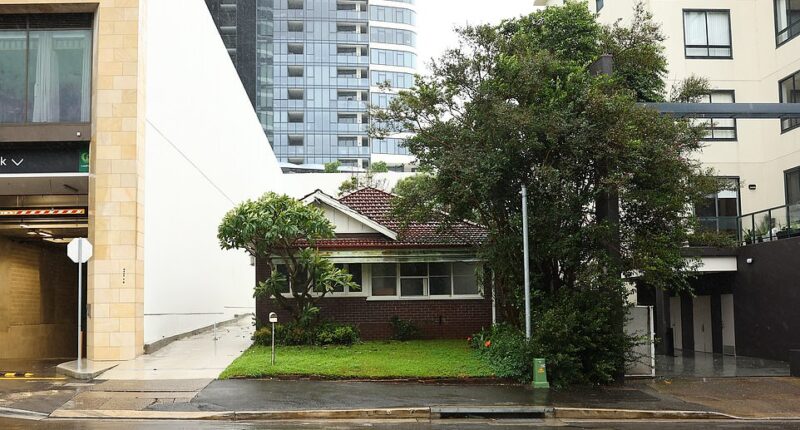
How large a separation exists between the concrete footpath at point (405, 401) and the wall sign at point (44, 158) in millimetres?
6625

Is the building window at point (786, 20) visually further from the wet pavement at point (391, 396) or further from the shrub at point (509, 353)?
the wet pavement at point (391, 396)

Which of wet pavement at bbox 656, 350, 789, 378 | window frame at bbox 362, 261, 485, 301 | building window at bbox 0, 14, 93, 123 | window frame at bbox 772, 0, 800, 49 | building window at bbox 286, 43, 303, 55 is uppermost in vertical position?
building window at bbox 286, 43, 303, 55

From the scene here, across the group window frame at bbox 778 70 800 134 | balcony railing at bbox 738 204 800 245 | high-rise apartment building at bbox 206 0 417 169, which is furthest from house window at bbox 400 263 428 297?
high-rise apartment building at bbox 206 0 417 169

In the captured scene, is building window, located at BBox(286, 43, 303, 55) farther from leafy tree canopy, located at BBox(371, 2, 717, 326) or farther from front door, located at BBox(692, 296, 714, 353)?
leafy tree canopy, located at BBox(371, 2, 717, 326)

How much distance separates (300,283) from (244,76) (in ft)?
170

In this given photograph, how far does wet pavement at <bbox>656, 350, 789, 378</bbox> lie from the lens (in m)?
19.6

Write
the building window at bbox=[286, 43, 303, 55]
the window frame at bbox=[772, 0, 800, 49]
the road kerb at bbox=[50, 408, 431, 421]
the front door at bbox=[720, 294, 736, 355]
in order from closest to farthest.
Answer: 1. the road kerb at bbox=[50, 408, 431, 421]
2. the front door at bbox=[720, 294, 736, 355]
3. the window frame at bbox=[772, 0, 800, 49]
4. the building window at bbox=[286, 43, 303, 55]

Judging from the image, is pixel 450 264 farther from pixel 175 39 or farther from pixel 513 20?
pixel 175 39

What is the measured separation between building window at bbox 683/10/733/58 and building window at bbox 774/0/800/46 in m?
1.84

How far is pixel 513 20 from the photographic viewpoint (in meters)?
22.3

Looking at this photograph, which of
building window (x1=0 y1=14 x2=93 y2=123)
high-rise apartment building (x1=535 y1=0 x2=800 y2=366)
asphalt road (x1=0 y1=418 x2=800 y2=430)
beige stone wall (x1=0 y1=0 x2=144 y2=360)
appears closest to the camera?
asphalt road (x1=0 y1=418 x2=800 y2=430)

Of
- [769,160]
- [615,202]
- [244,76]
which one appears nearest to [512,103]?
[615,202]

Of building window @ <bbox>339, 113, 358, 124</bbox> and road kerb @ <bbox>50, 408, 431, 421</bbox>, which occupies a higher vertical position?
building window @ <bbox>339, 113, 358, 124</bbox>

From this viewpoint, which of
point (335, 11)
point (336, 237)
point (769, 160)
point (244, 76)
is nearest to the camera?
point (336, 237)
